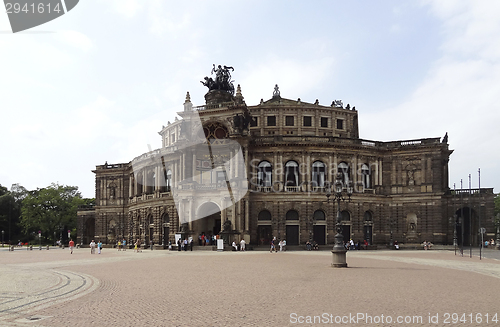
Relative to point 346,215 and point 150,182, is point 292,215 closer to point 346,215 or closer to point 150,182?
point 346,215

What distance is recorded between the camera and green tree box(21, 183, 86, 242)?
334 ft

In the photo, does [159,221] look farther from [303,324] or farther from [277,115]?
[303,324]

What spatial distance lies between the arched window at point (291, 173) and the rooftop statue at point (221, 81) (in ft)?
59.1

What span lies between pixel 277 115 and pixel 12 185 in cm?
8460

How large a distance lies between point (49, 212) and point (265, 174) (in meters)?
61.0

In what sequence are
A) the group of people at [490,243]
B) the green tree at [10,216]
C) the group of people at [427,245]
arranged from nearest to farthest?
the group of people at [427,245] < the group of people at [490,243] < the green tree at [10,216]

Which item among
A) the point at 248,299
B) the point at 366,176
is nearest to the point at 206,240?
the point at 366,176

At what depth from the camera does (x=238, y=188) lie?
60719 millimetres

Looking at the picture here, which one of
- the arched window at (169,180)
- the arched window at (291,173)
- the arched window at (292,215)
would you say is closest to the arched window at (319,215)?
the arched window at (292,215)

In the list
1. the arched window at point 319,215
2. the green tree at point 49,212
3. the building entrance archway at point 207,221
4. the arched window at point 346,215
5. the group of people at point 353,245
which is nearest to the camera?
the group of people at point 353,245

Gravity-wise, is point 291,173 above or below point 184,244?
above

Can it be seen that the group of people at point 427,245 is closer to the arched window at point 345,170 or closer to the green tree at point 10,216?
the arched window at point 345,170

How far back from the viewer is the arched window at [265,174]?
6512cm

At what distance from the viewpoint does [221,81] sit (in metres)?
76.0
